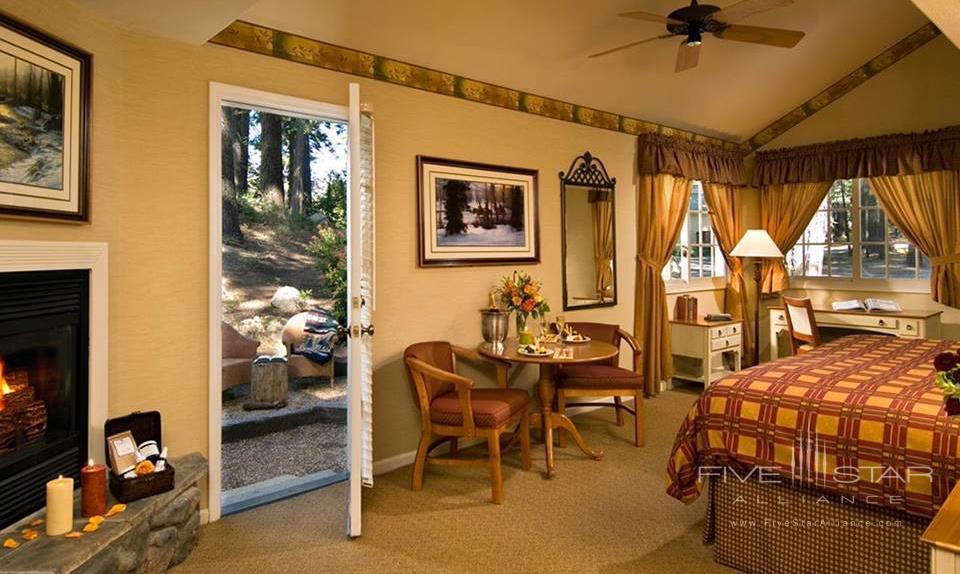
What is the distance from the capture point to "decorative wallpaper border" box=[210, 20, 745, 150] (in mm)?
2936

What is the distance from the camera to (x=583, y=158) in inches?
185

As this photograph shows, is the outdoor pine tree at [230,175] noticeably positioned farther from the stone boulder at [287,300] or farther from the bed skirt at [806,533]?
the bed skirt at [806,533]

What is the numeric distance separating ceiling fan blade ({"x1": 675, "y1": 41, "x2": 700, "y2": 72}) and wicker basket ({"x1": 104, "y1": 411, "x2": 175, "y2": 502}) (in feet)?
11.1

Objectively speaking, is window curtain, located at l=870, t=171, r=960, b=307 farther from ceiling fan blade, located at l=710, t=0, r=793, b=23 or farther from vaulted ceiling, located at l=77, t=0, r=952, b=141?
ceiling fan blade, located at l=710, t=0, r=793, b=23

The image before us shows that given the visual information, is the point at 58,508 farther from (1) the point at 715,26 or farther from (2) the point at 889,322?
(2) the point at 889,322

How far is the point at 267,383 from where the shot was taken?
5266mm

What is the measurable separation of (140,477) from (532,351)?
2071 mm

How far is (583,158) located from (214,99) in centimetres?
284

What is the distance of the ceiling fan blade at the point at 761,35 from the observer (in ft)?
10.4

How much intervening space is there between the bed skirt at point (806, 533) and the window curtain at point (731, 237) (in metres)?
3.93

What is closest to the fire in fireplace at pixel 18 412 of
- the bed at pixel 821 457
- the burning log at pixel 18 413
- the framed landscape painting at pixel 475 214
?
the burning log at pixel 18 413

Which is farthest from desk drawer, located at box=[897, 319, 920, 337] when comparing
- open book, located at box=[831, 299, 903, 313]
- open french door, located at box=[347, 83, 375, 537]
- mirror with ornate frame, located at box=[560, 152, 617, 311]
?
open french door, located at box=[347, 83, 375, 537]

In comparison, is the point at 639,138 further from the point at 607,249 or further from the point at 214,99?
the point at 214,99

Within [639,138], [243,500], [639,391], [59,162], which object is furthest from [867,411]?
[639,138]
